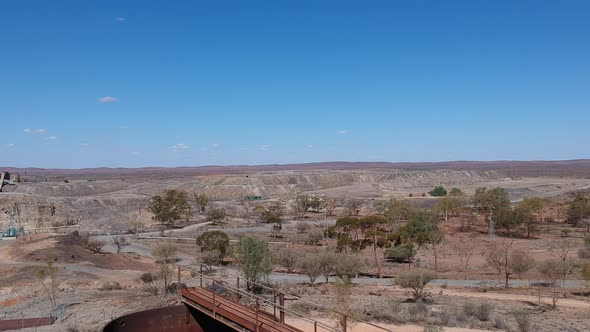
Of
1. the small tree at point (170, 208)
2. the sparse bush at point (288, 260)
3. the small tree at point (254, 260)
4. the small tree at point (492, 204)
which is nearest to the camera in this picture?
the small tree at point (254, 260)

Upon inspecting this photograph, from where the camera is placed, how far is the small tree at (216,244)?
42312 mm

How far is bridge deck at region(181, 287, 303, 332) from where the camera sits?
32.7ft

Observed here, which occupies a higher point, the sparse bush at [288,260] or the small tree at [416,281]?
the small tree at [416,281]

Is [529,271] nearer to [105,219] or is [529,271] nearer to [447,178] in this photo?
[105,219]

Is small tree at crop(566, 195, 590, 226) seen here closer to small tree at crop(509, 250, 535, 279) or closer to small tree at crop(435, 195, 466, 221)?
small tree at crop(435, 195, 466, 221)

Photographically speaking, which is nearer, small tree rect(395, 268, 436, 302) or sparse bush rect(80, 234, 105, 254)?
small tree rect(395, 268, 436, 302)

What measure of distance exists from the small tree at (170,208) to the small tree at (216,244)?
2850cm

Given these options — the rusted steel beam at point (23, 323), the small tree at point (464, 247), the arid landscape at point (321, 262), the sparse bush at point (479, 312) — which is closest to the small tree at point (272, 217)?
the arid landscape at point (321, 262)

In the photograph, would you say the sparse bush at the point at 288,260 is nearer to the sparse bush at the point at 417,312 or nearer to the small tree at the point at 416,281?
the small tree at the point at 416,281

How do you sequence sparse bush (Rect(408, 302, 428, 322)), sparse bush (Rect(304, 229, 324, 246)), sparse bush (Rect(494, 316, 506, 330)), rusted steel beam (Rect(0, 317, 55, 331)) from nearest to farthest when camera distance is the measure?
1. rusted steel beam (Rect(0, 317, 55, 331))
2. sparse bush (Rect(494, 316, 506, 330))
3. sparse bush (Rect(408, 302, 428, 322))
4. sparse bush (Rect(304, 229, 324, 246))

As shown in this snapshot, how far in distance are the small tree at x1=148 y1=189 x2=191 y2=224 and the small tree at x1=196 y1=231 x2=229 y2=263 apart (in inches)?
1122

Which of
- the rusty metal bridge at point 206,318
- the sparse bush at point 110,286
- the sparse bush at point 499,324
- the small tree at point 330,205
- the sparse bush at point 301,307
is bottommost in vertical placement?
the small tree at point 330,205

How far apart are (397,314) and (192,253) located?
28852 millimetres

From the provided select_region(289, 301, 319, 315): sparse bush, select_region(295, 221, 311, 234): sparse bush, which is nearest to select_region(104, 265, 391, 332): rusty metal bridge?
select_region(289, 301, 319, 315): sparse bush
